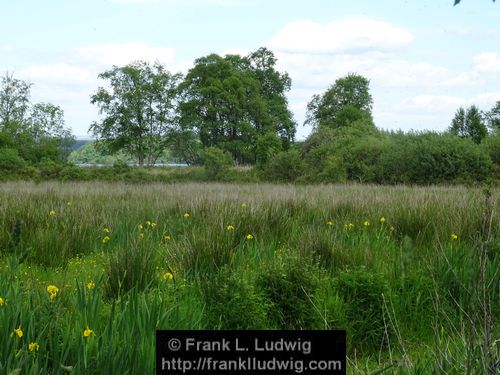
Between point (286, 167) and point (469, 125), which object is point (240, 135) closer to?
point (469, 125)

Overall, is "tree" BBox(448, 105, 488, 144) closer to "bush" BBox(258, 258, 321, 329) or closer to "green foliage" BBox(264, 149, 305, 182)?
"green foliage" BBox(264, 149, 305, 182)

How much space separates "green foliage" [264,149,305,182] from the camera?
22672mm

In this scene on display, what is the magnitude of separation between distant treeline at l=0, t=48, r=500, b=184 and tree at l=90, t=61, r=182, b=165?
87 mm

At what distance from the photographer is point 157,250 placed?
5055mm

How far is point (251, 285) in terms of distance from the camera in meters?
3.82

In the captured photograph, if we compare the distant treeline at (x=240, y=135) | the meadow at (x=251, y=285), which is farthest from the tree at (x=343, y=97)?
the meadow at (x=251, y=285)

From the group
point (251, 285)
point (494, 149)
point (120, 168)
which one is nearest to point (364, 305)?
point (251, 285)

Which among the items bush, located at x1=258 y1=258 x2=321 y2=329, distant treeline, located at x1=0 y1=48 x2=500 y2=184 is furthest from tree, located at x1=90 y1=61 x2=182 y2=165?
bush, located at x1=258 y1=258 x2=321 y2=329

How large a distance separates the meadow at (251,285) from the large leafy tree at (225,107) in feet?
118

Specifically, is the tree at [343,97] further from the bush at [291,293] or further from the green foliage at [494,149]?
the bush at [291,293]

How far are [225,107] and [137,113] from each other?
345 inches

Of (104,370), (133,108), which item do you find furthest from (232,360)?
(133,108)

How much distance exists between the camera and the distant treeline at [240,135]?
64.3 feet

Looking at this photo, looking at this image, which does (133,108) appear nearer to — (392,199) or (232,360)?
(392,199)
